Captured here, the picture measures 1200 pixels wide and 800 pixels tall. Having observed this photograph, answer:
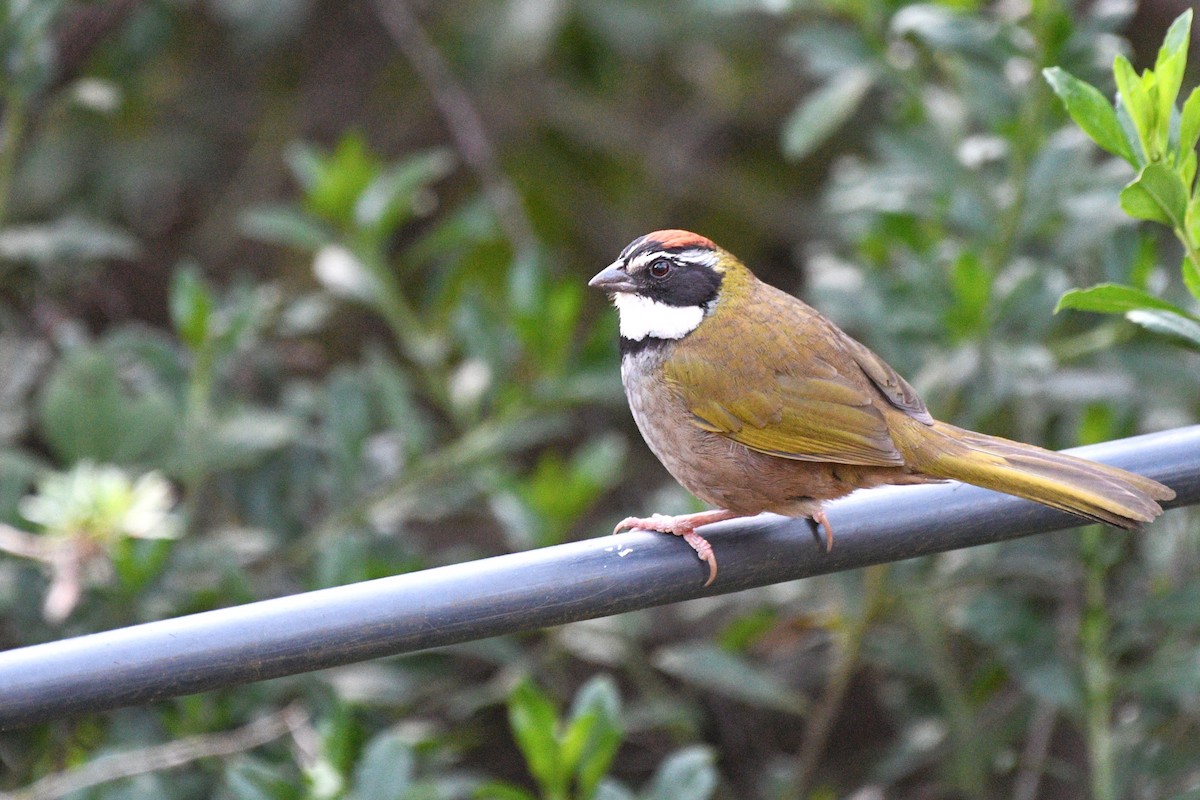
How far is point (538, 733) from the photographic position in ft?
11.2

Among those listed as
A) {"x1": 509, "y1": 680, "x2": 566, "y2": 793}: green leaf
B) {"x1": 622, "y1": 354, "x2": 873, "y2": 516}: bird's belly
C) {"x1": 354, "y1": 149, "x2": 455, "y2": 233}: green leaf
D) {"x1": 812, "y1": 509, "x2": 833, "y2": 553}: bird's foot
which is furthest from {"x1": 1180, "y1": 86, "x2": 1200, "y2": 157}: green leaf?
{"x1": 354, "y1": 149, "x2": 455, "y2": 233}: green leaf

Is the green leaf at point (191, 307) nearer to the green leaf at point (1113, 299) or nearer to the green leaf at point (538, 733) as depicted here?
the green leaf at point (538, 733)

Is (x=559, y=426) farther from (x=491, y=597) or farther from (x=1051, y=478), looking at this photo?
(x=491, y=597)

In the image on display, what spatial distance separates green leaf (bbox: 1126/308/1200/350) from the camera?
Result: 8.98ft

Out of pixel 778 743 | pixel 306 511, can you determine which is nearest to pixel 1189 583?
pixel 778 743

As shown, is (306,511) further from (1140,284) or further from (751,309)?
(1140,284)

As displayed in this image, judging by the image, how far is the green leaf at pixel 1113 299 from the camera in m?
2.68

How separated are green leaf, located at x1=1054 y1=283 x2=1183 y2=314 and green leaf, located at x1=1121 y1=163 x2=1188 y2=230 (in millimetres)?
138

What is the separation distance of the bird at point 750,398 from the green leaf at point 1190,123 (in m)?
0.75

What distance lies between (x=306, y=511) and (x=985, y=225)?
236 centimetres

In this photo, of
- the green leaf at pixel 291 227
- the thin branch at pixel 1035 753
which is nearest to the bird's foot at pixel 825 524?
the thin branch at pixel 1035 753

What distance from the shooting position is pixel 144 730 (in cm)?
402

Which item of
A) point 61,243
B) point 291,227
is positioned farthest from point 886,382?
point 61,243

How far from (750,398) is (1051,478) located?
3.25ft
